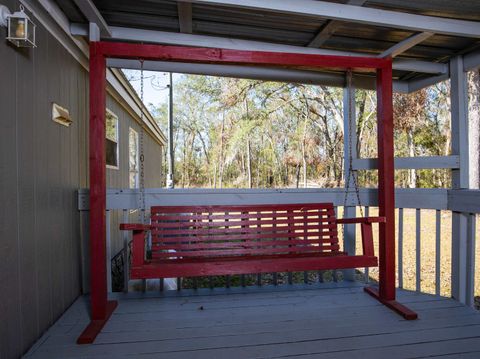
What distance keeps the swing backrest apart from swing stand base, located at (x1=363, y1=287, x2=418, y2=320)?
1.56 feet

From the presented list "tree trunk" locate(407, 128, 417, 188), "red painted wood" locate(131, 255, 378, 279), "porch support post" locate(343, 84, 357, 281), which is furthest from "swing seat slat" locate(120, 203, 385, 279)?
"tree trunk" locate(407, 128, 417, 188)

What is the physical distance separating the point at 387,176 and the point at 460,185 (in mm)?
690

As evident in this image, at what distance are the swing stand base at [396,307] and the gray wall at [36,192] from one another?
2344 mm

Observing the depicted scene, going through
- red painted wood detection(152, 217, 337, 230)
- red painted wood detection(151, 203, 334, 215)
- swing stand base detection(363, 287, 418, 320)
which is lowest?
swing stand base detection(363, 287, 418, 320)

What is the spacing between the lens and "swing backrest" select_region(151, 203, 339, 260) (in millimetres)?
2439

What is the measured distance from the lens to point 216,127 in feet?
63.3

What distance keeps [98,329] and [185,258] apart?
69 cm

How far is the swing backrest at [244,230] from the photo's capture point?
2.44 meters

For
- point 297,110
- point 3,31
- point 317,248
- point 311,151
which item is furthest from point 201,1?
point 311,151

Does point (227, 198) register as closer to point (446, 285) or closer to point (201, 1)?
point (201, 1)

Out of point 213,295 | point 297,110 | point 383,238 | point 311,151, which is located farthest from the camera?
point 311,151

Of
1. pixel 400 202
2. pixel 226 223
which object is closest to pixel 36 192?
pixel 226 223

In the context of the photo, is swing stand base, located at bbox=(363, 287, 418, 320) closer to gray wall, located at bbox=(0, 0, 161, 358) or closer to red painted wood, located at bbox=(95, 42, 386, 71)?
red painted wood, located at bbox=(95, 42, 386, 71)

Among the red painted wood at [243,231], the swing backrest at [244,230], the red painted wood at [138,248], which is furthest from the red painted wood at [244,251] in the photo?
the red painted wood at [138,248]
